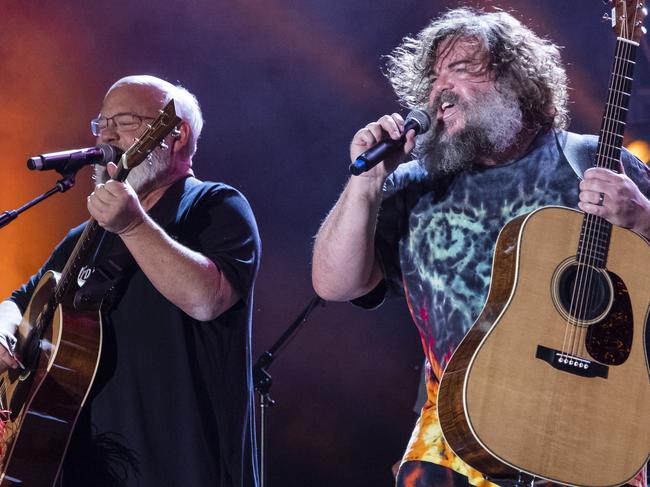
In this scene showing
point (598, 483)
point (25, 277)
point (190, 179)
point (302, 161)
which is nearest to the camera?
point (598, 483)

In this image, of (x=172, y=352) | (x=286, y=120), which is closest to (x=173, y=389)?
(x=172, y=352)

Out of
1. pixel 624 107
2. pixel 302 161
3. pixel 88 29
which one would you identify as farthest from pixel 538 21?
pixel 624 107

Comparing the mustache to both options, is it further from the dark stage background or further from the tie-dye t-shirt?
the dark stage background

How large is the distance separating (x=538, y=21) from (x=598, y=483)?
4282 millimetres

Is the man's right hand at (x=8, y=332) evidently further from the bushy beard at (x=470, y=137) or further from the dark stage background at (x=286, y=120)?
the dark stage background at (x=286, y=120)

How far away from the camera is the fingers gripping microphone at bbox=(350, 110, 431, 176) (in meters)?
2.20

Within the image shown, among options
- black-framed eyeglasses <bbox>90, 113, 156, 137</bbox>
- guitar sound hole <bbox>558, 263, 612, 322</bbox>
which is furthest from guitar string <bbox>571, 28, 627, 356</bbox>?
black-framed eyeglasses <bbox>90, 113, 156, 137</bbox>

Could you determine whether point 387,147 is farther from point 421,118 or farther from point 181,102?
point 181,102

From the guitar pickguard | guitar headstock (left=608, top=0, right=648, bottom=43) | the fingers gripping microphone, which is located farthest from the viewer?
guitar headstock (left=608, top=0, right=648, bottom=43)

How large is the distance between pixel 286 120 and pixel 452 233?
3670 millimetres

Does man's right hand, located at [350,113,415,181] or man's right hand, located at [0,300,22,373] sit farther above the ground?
man's right hand, located at [350,113,415,181]

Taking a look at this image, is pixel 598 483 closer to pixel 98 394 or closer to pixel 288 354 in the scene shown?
pixel 98 394

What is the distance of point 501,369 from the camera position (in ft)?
6.65

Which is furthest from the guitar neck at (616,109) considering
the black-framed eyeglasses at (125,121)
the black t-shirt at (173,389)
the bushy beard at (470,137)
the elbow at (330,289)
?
the black-framed eyeglasses at (125,121)
